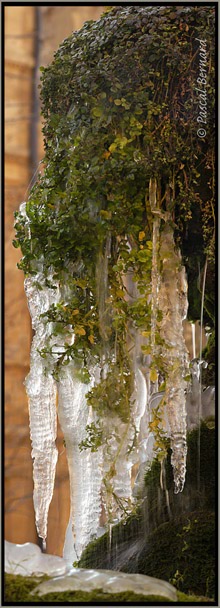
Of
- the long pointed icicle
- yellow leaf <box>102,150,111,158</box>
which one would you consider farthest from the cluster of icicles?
yellow leaf <box>102,150,111,158</box>

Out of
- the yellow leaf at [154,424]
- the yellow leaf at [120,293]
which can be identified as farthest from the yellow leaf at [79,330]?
the yellow leaf at [154,424]

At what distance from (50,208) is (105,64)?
328 mm

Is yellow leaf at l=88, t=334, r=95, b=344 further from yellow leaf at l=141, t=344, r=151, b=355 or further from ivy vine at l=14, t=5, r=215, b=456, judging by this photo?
yellow leaf at l=141, t=344, r=151, b=355

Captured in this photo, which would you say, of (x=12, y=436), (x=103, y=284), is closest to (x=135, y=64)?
(x=103, y=284)

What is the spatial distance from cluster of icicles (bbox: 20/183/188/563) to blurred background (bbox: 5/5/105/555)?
0.07 m

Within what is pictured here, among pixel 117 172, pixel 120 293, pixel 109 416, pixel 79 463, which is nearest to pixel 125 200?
pixel 117 172

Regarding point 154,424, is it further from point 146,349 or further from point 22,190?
point 22,190

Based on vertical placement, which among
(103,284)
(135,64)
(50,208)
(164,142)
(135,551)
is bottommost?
(135,551)

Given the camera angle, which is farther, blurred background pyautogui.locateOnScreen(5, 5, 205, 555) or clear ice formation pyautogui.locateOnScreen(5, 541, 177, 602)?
blurred background pyautogui.locateOnScreen(5, 5, 205, 555)

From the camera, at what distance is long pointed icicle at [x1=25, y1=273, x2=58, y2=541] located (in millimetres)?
1845

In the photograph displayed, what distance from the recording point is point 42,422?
1.85 m

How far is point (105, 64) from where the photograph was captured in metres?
1.74

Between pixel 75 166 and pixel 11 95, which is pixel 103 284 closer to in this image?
pixel 75 166

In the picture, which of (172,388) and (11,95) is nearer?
(172,388)
